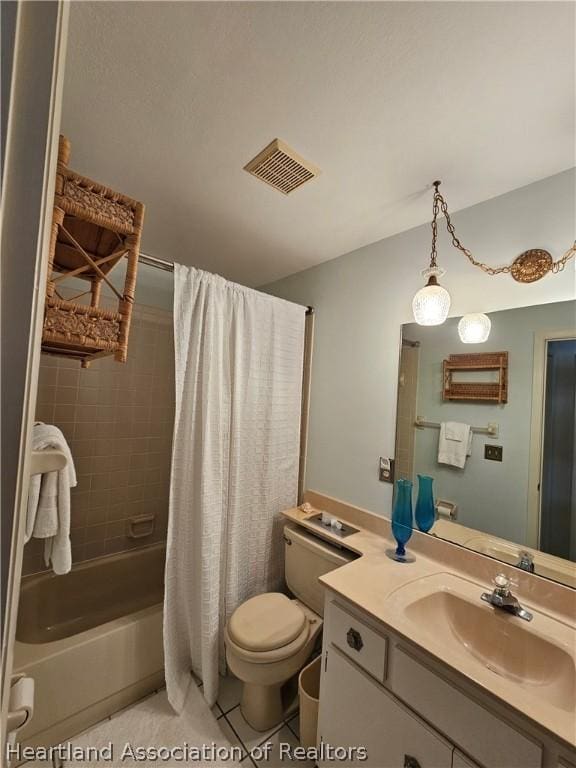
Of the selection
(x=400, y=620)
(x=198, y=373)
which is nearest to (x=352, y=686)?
(x=400, y=620)

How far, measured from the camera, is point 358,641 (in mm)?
1045

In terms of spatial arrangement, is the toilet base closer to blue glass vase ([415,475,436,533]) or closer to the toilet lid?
the toilet lid

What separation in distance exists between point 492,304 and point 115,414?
228cm

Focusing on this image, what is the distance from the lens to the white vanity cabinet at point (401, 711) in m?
0.74

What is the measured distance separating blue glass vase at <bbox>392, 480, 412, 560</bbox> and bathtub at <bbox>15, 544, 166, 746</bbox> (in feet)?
4.06

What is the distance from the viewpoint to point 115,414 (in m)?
2.16

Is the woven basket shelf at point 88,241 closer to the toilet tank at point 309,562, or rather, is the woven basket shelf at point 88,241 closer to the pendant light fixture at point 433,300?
the pendant light fixture at point 433,300

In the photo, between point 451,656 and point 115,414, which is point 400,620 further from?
point 115,414

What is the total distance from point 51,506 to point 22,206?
3.40ft

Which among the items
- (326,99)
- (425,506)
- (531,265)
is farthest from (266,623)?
(326,99)

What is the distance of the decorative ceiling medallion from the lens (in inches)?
46.8

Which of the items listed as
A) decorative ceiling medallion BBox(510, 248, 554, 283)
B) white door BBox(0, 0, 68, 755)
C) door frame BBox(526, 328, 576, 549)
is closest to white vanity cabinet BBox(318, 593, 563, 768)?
door frame BBox(526, 328, 576, 549)

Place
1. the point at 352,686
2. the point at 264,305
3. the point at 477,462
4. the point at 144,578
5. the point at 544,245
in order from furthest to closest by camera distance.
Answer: the point at 144,578 < the point at 264,305 < the point at 477,462 < the point at 544,245 < the point at 352,686

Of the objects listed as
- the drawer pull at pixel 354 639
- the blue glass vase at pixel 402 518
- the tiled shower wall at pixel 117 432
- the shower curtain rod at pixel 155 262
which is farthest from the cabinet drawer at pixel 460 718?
the tiled shower wall at pixel 117 432
